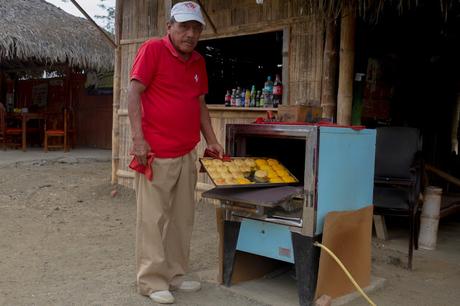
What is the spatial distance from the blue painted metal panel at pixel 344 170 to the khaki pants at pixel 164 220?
0.89m

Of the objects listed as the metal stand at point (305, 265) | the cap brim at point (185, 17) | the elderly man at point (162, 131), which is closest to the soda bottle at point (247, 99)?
the elderly man at point (162, 131)

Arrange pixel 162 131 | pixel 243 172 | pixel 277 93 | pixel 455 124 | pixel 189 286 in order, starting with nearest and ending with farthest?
pixel 162 131
pixel 243 172
pixel 189 286
pixel 277 93
pixel 455 124

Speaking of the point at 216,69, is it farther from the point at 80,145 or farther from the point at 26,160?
the point at 80,145

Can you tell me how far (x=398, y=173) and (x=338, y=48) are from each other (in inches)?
55.7

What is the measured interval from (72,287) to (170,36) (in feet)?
6.09

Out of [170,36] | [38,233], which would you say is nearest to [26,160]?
[38,233]

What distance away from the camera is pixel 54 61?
37.0ft

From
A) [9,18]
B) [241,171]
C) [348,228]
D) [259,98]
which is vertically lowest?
Answer: [348,228]

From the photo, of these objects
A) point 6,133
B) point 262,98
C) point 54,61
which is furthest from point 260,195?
point 6,133

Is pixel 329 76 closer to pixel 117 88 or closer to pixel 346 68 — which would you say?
pixel 346 68

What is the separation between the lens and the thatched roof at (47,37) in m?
10.4

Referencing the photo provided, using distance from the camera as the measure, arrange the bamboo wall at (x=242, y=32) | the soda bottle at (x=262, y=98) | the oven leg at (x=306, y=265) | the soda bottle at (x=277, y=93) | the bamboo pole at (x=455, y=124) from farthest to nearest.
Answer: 1. the bamboo pole at (x=455, y=124)
2. the soda bottle at (x=262, y=98)
3. the soda bottle at (x=277, y=93)
4. the bamboo wall at (x=242, y=32)
5. the oven leg at (x=306, y=265)

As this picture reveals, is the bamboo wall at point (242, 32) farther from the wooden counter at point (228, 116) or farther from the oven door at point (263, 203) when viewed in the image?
the oven door at point (263, 203)

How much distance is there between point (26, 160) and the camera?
923 cm
